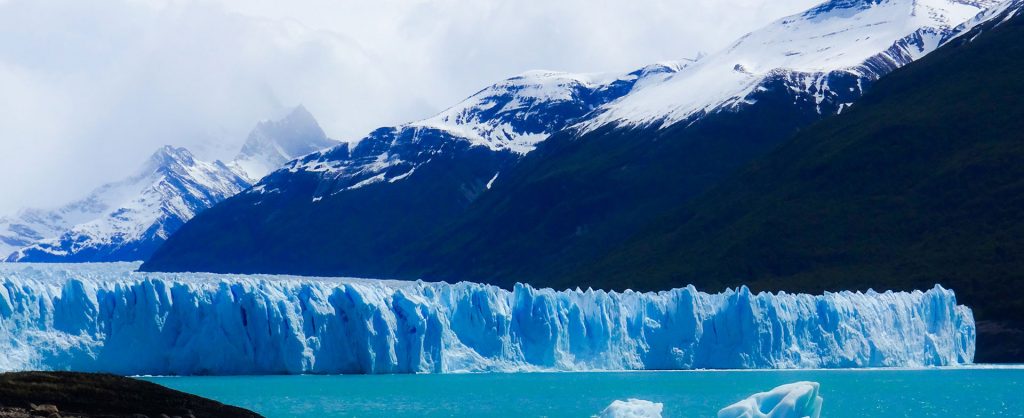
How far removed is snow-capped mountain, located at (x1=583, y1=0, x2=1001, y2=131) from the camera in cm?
14188

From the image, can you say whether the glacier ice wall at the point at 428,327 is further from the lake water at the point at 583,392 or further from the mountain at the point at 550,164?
the mountain at the point at 550,164

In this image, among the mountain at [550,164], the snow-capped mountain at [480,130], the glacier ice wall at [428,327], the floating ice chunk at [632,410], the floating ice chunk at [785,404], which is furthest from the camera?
the snow-capped mountain at [480,130]

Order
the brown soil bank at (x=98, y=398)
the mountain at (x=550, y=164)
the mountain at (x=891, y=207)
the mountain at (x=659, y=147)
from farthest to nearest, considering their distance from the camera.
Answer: the mountain at (x=550, y=164)
the mountain at (x=659, y=147)
the mountain at (x=891, y=207)
the brown soil bank at (x=98, y=398)

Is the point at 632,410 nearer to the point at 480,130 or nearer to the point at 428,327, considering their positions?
the point at 428,327

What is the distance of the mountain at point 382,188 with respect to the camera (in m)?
157

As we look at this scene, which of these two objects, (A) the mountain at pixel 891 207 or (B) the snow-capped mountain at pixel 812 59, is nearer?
(A) the mountain at pixel 891 207

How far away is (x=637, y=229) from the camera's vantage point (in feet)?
393

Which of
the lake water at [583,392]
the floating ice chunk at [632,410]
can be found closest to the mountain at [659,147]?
the lake water at [583,392]

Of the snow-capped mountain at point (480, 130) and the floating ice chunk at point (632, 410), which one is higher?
the snow-capped mountain at point (480, 130)

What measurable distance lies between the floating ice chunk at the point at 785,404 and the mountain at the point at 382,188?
116 meters

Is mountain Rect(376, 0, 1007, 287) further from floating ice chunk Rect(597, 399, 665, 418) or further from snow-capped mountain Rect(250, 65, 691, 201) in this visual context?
floating ice chunk Rect(597, 399, 665, 418)

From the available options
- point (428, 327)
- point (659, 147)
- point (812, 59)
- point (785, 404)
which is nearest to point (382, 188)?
point (659, 147)

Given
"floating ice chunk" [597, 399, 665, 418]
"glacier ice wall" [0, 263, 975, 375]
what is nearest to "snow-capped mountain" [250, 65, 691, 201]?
"glacier ice wall" [0, 263, 975, 375]

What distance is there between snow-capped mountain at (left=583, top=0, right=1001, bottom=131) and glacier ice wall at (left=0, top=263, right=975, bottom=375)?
3112 inches
